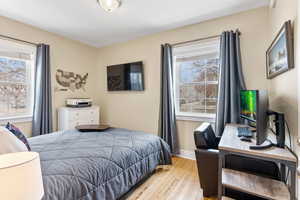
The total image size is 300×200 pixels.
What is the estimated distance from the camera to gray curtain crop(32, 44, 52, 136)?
284 centimetres

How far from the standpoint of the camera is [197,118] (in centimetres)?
281

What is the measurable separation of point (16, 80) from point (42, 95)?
19.7 inches

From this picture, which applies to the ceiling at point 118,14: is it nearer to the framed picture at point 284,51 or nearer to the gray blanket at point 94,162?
the framed picture at point 284,51

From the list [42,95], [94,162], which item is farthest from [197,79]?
[42,95]

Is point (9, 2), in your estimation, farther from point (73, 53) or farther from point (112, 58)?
point (112, 58)

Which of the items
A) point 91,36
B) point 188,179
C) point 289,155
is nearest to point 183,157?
point 188,179

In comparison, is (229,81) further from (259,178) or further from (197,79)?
(259,178)

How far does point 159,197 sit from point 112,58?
318 cm

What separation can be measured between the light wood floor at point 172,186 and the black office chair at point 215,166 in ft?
0.68

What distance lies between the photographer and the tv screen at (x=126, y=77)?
336cm

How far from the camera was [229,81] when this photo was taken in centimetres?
239

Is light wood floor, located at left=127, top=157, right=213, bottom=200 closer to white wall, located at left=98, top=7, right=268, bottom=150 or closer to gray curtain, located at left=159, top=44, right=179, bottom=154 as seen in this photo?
gray curtain, located at left=159, top=44, right=179, bottom=154

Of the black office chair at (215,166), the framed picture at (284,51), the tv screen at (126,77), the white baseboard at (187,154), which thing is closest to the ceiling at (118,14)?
the tv screen at (126,77)

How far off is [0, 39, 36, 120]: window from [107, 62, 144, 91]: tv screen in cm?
155
